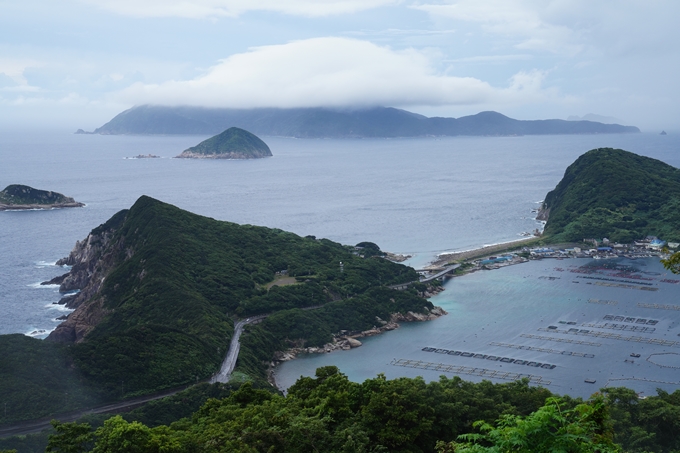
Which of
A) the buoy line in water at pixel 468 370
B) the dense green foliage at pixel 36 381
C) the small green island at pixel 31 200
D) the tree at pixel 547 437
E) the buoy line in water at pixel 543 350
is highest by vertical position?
the tree at pixel 547 437

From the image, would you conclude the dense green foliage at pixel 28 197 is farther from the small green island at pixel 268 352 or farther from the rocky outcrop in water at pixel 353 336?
the rocky outcrop in water at pixel 353 336

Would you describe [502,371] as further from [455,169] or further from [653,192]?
[455,169]

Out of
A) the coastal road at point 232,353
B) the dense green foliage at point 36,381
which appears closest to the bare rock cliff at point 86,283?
the dense green foliage at point 36,381

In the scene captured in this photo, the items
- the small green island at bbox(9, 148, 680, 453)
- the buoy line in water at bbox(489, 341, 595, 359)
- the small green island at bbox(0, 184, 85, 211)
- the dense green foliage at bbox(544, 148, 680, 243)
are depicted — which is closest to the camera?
the small green island at bbox(9, 148, 680, 453)

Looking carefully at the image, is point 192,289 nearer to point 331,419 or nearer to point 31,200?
point 331,419

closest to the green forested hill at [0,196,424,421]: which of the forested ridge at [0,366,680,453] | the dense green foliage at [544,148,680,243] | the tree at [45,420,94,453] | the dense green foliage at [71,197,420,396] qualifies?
the dense green foliage at [71,197,420,396]

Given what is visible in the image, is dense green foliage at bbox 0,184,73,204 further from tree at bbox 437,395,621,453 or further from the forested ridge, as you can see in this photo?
tree at bbox 437,395,621,453

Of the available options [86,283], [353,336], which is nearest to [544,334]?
[353,336]
